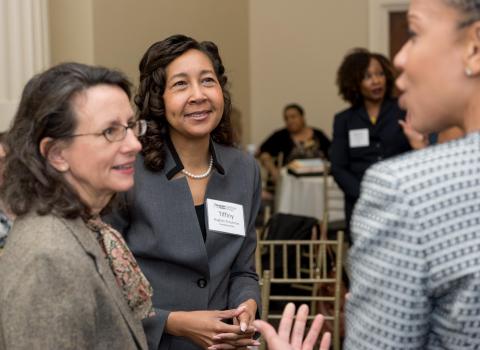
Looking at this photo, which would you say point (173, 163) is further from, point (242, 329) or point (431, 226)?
point (431, 226)

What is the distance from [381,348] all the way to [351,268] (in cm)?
12

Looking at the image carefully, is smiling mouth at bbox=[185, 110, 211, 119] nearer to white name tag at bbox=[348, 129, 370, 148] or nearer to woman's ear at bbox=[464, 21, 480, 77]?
woman's ear at bbox=[464, 21, 480, 77]

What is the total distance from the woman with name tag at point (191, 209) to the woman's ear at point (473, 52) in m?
1.14

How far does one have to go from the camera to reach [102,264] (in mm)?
1420

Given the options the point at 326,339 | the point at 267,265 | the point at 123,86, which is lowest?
the point at 267,265

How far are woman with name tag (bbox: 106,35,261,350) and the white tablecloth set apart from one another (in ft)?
15.1

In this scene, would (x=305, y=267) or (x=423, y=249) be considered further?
(x=305, y=267)

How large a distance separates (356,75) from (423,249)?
3.99 meters

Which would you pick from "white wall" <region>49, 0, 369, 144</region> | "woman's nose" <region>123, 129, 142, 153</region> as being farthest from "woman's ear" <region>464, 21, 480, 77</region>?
"white wall" <region>49, 0, 369, 144</region>

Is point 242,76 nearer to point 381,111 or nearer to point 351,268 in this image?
point 381,111

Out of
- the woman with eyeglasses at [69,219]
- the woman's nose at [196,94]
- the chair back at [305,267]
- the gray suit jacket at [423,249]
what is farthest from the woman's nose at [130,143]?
the chair back at [305,267]

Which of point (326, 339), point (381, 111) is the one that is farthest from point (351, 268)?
point (381, 111)

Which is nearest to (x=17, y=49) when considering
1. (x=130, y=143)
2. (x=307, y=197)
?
→ (x=130, y=143)

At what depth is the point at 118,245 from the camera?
61.9 inches
